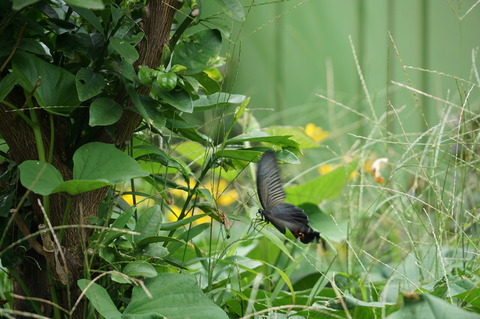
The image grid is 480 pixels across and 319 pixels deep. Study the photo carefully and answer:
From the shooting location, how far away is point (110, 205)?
0.73 metres

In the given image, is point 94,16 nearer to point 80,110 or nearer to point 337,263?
point 80,110

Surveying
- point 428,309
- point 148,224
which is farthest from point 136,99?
point 428,309

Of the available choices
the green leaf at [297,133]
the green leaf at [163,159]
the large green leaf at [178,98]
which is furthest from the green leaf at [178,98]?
the green leaf at [297,133]

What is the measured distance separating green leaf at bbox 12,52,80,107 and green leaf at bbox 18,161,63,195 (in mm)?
76

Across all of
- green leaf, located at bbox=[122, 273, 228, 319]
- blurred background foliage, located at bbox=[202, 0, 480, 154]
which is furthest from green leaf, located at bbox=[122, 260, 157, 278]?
blurred background foliage, located at bbox=[202, 0, 480, 154]

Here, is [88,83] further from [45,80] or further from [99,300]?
[99,300]

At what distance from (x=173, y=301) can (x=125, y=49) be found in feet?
0.85

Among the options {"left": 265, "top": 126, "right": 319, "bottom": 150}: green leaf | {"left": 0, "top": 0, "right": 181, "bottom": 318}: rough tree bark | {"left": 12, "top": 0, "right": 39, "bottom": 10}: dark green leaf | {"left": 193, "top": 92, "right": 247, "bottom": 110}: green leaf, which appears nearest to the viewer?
{"left": 12, "top": 0, "right": 39, "bottom": 10}: dark green leaf

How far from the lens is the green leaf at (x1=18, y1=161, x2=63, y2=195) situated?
59cm

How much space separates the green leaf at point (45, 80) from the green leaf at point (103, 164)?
0.06 metres

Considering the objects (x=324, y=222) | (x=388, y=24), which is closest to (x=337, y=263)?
(x=324, y=222)

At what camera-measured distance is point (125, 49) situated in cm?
63

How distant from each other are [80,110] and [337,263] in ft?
2.99

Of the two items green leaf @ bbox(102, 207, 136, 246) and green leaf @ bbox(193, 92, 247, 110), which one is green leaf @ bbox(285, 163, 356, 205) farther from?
green leaf @ bbox(102, 207, 136, 246)
